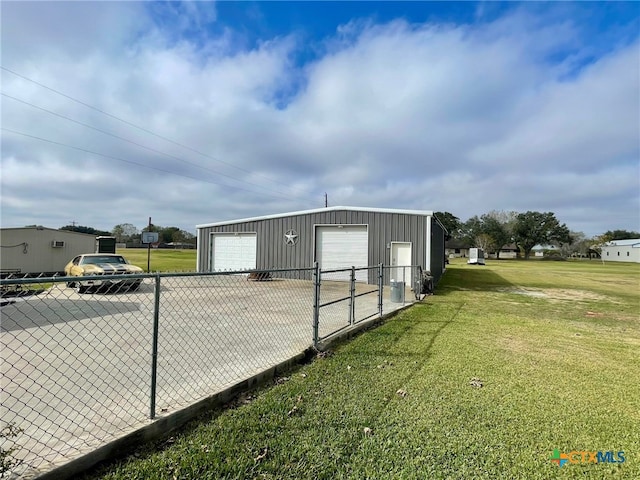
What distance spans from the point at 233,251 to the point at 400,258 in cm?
967

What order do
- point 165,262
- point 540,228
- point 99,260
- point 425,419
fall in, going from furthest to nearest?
point 540,228 → point 165,262 → point 99,260 → point 425,419

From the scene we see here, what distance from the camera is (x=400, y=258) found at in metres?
14.8

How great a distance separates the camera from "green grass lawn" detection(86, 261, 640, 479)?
2320 millimetres

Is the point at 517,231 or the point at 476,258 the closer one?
the point at 476,258

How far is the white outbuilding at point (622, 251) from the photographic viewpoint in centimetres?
5891

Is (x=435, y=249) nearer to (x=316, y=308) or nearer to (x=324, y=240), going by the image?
(x=324, y=240)

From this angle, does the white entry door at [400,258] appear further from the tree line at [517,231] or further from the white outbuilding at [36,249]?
the tree line at [517,231]

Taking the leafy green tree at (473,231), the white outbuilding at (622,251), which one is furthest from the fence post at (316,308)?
the white outbuilding at (622,251)

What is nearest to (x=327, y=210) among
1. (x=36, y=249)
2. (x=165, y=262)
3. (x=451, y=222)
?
(x=36, y=249)

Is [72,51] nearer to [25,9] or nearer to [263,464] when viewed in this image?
[25,9]

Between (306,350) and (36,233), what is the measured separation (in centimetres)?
1983

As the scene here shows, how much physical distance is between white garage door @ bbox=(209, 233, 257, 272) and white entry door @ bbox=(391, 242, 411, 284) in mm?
7758

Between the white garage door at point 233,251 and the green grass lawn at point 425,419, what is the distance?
13.5 m

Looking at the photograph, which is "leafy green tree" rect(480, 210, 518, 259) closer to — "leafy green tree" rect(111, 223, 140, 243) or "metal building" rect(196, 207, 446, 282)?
"metal building" rect(196, 207, 446, 282)
